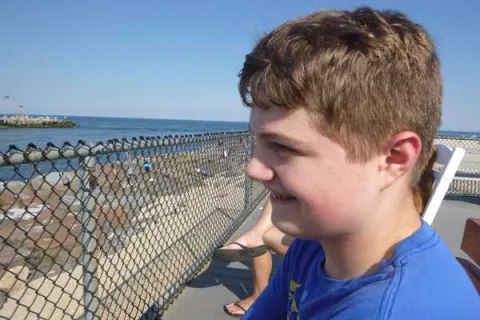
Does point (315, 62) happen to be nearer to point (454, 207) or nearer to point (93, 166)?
point (93, 166)

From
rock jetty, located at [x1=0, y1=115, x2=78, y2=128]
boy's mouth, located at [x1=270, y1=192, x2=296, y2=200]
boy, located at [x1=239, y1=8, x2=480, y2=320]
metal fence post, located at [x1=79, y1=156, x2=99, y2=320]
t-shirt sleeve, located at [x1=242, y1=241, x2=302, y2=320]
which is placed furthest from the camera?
rock jetty, located at [x1=0, y1=115, x2=78, y2=128]

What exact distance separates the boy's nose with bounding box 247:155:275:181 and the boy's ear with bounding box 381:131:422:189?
313 mm

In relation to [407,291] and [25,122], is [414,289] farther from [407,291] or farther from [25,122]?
[25,122]

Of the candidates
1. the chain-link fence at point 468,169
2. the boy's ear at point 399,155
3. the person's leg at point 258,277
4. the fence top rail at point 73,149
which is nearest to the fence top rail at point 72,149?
the fence top rail at point 73,149

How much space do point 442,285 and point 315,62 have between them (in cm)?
64

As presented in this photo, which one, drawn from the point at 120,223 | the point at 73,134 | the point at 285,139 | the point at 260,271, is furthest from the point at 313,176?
the point at 73,134

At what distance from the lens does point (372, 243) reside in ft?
3.49

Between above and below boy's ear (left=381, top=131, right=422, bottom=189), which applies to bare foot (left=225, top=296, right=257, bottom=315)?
below

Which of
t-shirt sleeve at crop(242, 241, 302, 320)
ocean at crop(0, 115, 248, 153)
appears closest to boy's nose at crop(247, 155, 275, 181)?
t-shirt sleeve at crop(242, 241, 302, 320)

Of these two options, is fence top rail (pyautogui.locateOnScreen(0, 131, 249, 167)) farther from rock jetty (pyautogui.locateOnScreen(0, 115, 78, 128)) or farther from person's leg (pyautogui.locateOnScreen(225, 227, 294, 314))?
rock jetty (pyautogui.locateOnScreen(0, 115, 78, 128))

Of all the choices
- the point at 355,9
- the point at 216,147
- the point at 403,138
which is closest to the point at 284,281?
the point at 403,138

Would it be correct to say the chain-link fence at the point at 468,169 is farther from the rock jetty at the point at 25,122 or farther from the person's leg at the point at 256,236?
the rock jetty at the point at 25,122

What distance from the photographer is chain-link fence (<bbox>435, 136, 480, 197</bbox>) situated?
7.52 m

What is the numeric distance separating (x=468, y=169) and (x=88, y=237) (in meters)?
7.95
